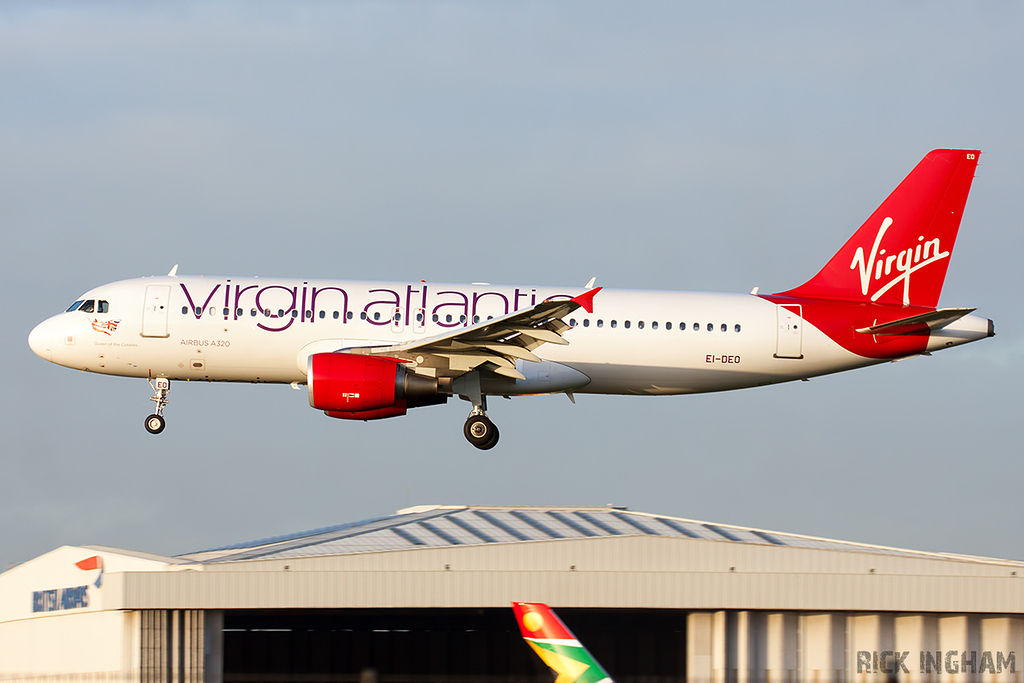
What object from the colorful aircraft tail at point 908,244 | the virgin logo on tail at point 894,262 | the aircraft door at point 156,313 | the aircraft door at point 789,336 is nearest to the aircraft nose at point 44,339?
the aircraft door at point 156,313

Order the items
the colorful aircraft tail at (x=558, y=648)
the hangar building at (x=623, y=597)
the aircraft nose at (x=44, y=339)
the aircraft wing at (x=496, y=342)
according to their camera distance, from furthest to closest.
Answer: the hangar building at (x=623, y=597), the aircraft nose at (x=44, y=339), the aircraft wing at (x=496, y=342), the colorful aircraft tail at (x=558, y=648)

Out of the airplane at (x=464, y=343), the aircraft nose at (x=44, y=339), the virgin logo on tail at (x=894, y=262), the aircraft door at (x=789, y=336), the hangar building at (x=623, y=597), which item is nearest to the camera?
the airplane at (x=464, y=343)

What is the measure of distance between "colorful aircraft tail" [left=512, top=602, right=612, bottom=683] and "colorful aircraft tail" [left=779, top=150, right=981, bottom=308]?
44.4ft

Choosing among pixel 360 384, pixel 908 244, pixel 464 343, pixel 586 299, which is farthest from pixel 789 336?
pixel 360 384

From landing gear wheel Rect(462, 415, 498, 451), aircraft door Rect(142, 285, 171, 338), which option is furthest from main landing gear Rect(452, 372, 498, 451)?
aircraft door Rect(142, 285, 171, 338)

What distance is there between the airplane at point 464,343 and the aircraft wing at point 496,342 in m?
0.07

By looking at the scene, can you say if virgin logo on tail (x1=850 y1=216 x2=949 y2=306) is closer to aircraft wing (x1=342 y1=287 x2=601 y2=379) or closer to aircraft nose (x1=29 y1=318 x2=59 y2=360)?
aircraft wing (x1=342 y1=287 x2=601 y2=379)

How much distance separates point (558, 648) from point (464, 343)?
339 inches

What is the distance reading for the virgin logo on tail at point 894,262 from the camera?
A: 39.3 m

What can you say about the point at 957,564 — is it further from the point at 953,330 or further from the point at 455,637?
the point at 455,637

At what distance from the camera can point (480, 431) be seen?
120ft

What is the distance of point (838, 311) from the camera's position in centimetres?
3806

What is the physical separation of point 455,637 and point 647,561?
12.3m

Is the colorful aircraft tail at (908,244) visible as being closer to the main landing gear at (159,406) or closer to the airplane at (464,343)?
the airplane at (464,343)
